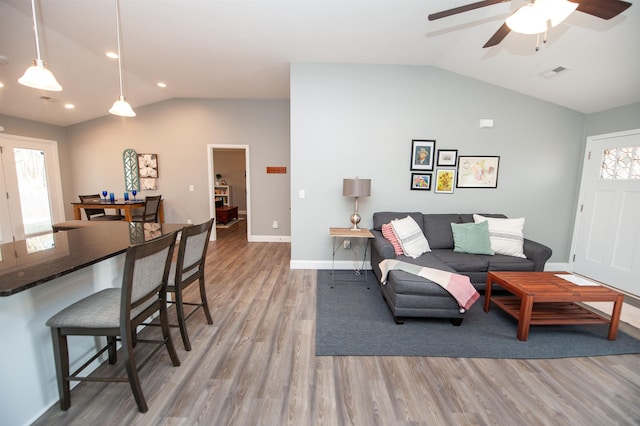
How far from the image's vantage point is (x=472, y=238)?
10.6ft

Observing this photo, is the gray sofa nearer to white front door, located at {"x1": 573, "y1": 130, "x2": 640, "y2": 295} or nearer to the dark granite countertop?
white front door, located at {"x1": 573, "y1": 130, "x2": 640, "y2": 295}

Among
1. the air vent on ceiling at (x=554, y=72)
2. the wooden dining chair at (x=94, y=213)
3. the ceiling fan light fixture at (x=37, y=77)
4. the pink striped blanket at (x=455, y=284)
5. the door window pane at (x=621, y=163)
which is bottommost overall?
the pink striped blanket at (x=455, y=284)

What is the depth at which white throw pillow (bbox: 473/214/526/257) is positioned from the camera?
3.16 metres

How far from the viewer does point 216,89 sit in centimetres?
452

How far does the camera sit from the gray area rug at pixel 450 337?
204 cm

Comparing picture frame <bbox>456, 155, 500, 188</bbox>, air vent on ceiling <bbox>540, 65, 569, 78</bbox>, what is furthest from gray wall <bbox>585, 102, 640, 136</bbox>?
picture frame <bbox>456, 155, 500, 188</bbox>

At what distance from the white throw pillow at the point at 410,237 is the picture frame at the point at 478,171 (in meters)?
1.19

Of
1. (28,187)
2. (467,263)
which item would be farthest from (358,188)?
(28,187)

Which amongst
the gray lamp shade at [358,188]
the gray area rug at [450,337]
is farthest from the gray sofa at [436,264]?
the gray lamp shade at [358,188]

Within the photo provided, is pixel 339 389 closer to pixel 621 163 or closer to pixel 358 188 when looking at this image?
pixel 358 188

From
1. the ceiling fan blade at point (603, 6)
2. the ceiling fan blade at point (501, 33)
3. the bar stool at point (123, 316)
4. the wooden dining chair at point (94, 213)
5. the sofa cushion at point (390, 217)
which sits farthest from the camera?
the wooden dining chair at point (94, 213)

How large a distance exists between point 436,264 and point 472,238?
3.04 ft

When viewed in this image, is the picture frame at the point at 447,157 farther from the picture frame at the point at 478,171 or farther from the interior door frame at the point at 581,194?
the interior door frame at the point at 581,194

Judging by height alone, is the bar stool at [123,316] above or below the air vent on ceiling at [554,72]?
below
